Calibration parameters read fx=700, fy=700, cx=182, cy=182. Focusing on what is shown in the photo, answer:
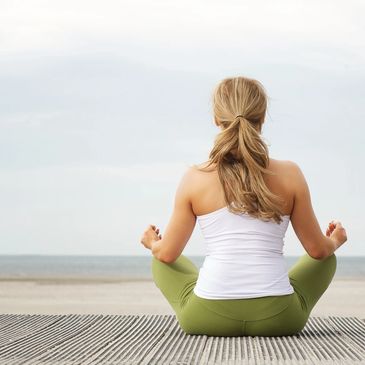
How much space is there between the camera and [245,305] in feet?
8.50

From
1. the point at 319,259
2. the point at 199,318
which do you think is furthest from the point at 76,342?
the point at 319,259

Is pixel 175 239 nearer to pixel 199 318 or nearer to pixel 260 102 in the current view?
pixel 199 318

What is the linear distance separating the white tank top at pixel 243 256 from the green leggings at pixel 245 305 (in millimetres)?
42

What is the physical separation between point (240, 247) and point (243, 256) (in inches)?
1.4

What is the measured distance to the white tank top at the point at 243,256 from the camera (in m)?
2.56

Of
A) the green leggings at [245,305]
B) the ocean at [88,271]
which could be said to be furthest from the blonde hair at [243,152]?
the ocean at [88,271]

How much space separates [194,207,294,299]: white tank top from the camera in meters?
2.56

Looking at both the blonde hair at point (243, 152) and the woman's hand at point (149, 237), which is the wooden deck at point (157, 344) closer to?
the woman's hand at point (149, 237)

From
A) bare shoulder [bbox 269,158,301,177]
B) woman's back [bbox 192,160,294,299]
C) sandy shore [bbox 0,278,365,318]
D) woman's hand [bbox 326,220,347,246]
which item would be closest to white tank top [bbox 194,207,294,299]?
woman's back [bbox 192,160,294,299]

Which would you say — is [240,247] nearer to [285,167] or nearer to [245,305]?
[245,305]

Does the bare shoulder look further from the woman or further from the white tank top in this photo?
the white tank top

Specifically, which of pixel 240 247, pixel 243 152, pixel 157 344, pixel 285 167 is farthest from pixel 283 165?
pixel 157 344

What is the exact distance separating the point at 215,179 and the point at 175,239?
28 centimetres

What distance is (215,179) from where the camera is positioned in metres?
2.59
